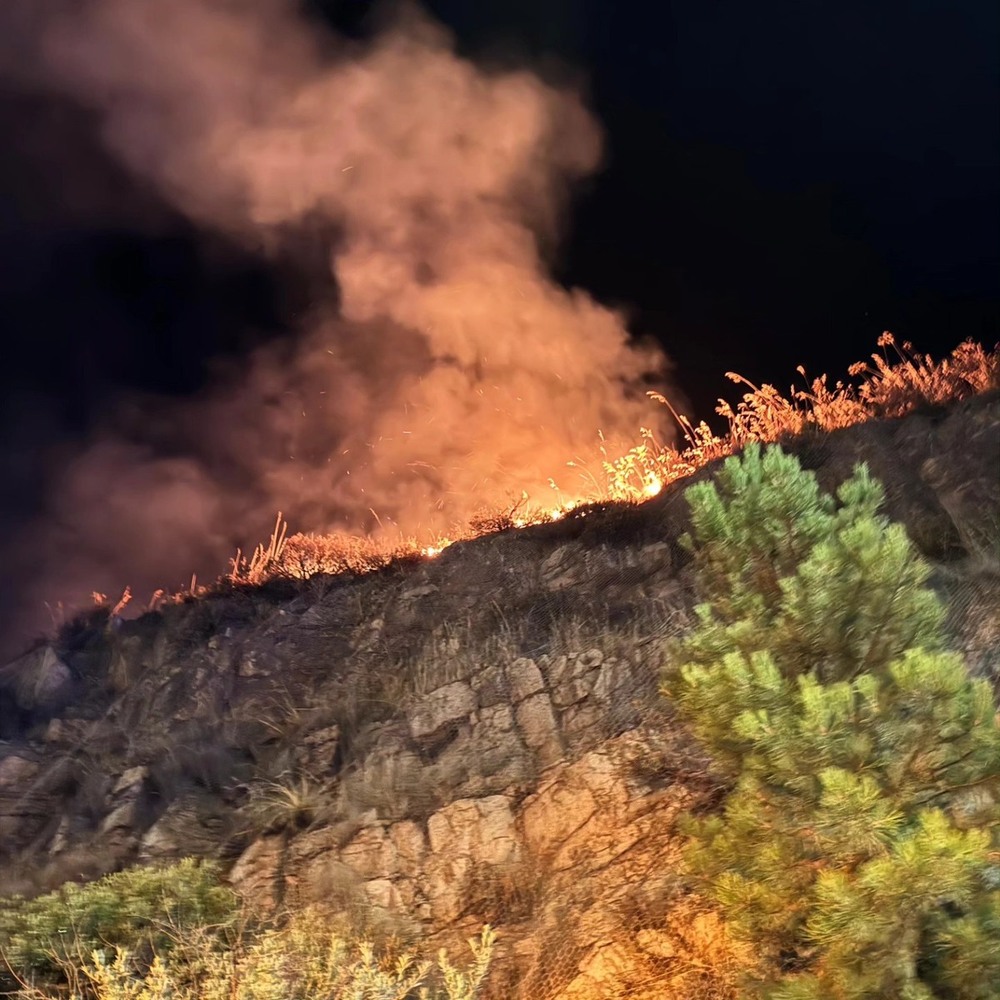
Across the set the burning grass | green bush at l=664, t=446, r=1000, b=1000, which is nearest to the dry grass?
the burning grass

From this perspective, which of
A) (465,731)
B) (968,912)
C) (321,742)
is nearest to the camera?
(968,912)

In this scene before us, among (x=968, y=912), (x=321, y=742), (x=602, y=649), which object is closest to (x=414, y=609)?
(x=321, y=742)

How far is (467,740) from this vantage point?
805 centimetres

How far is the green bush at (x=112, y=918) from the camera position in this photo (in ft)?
19.0

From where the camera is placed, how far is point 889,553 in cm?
408

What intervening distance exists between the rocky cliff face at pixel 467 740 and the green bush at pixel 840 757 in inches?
47.4

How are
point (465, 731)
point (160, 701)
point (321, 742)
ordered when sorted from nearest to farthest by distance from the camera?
point (465, 731) → point (321, 742) → point (160, 701)

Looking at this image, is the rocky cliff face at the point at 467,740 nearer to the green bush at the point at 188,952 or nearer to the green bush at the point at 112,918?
the green bush at the point at 188,952

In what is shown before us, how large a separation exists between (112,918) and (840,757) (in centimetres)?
529

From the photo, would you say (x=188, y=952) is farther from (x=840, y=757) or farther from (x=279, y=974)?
A: (x=840, y=757)

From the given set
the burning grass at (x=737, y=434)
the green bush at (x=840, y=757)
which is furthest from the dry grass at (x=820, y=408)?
the green bush at (x=840, y=757)

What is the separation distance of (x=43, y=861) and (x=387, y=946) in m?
4.47

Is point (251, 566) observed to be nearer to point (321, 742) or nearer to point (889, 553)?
point (321, 742)

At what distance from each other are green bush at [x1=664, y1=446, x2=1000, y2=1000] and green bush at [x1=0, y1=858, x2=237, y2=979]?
3982 mm
